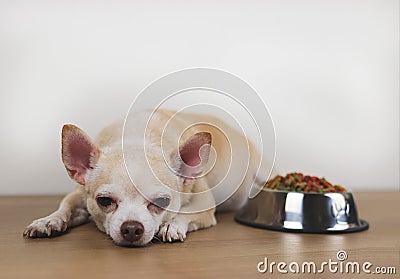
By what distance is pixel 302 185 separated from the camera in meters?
1.44

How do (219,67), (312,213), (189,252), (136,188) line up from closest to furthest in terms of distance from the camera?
(189,252)
(136,188)
(312,213)
(219,67)

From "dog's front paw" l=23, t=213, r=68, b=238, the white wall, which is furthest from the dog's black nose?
the white wall

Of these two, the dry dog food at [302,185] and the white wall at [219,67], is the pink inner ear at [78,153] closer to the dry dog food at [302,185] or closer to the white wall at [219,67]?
the dry dog food at [302,185]

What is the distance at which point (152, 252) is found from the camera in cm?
112

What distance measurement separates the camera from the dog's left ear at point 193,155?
1.27 m

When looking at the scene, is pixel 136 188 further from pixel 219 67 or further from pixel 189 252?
pixel 219 67

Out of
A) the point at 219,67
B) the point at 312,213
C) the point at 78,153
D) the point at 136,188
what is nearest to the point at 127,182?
the point at 136,188

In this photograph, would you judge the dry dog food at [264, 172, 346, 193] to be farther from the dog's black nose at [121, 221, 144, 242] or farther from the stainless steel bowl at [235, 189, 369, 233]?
the dog's black nose at [121, 221, 144, 242]

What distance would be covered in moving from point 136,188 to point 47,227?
0.22 m

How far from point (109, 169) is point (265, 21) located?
3.34ft

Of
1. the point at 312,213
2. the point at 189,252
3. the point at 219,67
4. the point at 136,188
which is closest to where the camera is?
the point at 189,252

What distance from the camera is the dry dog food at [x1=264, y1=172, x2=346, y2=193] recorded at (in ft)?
4.69

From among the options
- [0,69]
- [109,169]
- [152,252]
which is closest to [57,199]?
[0,69]

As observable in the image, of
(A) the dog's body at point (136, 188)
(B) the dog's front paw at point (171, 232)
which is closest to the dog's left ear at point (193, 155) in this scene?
(A) the dog's body at point (136, 188)
